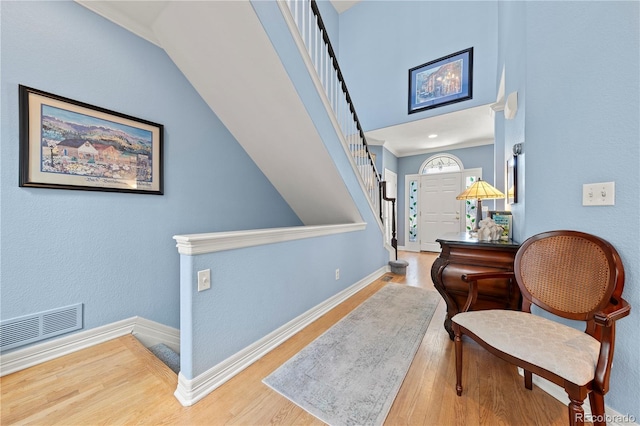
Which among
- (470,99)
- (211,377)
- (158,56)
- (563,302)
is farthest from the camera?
(470,99)

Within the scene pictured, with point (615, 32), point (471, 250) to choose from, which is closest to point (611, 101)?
point (615, 32)

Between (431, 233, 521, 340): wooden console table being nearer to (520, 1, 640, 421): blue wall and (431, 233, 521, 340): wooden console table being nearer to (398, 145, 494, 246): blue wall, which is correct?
(520, 1, 640, 421): blue wall

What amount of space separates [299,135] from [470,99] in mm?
3186

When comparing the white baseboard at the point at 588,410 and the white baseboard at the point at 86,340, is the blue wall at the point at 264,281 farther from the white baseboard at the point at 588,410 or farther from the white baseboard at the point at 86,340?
the white baseboard at the point at 588,410

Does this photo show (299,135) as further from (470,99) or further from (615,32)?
(470,99)

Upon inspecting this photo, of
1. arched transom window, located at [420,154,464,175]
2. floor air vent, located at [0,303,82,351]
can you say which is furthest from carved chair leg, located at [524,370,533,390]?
arched transom window, located at [420,154,464,175]

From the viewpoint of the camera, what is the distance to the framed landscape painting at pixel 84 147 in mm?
1563

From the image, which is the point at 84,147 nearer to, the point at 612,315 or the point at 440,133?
the point at 612,315

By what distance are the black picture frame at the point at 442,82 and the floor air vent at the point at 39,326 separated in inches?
196

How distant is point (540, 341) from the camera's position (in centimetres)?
109

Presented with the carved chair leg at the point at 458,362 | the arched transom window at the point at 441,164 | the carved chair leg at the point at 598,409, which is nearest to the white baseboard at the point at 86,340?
the carved chair leg at the point at 458,362

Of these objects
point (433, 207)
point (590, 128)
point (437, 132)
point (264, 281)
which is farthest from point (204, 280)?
point (433, 207)

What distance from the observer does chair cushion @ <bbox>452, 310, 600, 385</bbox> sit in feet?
3.13

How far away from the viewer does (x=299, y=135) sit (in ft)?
7.13
